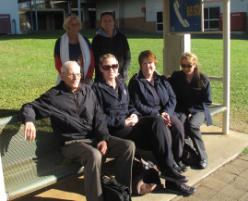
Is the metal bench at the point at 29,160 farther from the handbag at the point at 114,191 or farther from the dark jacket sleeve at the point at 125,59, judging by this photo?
→ the dark jacket sleeve at the point at 125,59

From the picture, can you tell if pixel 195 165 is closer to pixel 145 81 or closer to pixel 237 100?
pixel 145 81

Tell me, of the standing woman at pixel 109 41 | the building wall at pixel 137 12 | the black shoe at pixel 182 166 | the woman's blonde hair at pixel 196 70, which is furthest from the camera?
the building wall at pixel 137 12

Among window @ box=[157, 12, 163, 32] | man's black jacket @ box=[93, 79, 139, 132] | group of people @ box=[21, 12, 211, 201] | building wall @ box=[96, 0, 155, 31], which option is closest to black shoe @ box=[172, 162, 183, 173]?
group of people @ box=[21, 12, 211, 201]

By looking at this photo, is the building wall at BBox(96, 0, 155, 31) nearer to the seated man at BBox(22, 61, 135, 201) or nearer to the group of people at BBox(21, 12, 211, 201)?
the group of people at BBox(21, 12, 211, 201)

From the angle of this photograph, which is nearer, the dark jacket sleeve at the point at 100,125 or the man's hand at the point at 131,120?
the dark jacket sleeve at the point at 100,125

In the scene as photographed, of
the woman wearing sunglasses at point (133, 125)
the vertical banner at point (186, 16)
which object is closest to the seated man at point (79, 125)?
the woman wearing sunglasses at point (133, 125)

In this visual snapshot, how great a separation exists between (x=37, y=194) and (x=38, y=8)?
47.4 metres

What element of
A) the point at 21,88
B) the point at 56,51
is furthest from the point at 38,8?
the point at 56,51

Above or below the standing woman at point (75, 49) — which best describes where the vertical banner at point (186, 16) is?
above

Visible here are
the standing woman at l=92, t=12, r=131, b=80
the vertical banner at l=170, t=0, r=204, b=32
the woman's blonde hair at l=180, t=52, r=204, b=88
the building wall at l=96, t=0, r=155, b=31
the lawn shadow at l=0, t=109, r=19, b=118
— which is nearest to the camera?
the woman's blonde hair at l=180, t=52, r=204, b=88

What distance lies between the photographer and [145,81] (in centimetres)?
484

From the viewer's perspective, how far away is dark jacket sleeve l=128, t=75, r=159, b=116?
476 centimetres

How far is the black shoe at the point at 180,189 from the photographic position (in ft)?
14.4

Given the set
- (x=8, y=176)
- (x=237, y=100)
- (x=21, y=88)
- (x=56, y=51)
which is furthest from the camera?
(x=21, y=88)
